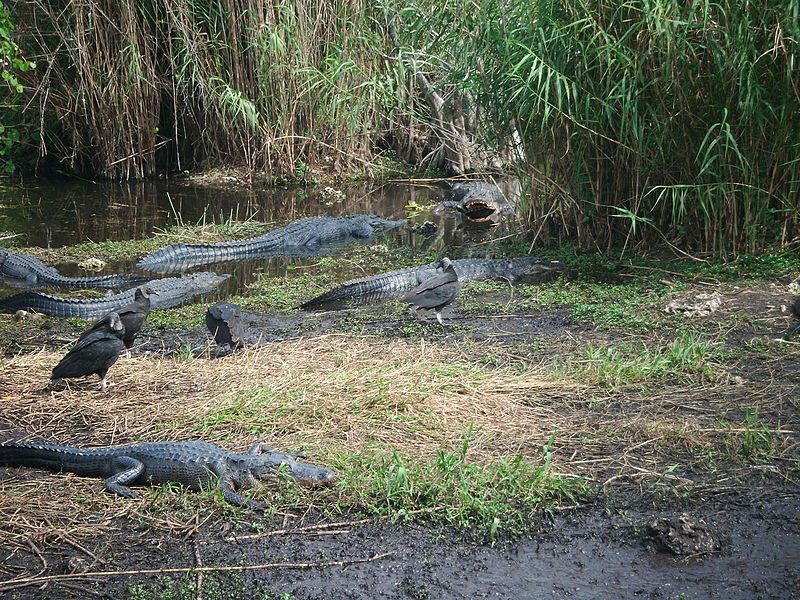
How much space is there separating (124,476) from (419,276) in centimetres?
406

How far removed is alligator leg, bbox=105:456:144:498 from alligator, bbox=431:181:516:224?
6873mm

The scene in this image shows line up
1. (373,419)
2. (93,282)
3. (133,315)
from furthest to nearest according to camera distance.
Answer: (93,282)
(133,315)
(373,419)

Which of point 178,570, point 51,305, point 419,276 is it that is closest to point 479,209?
point 419,276

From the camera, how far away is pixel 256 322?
6.21 meters

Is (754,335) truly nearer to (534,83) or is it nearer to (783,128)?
(783,128)

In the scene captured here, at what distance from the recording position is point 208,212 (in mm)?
10547

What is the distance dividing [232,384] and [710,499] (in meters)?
2.44

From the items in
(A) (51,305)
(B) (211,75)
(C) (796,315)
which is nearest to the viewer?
(C) (796,315)

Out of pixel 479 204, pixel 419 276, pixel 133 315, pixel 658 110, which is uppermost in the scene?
pixel 658 110

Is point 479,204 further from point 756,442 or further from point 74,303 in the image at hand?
point 756,442

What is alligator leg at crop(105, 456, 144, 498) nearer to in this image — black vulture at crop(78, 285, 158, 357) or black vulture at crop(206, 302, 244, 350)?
black vulture at crop(78, 285, 158, 357)

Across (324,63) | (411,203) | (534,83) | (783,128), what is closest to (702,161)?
(783,128)

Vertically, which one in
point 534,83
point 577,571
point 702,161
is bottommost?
point 577,571

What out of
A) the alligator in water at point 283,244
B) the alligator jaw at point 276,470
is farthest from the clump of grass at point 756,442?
the alligator in water at point 283,244
